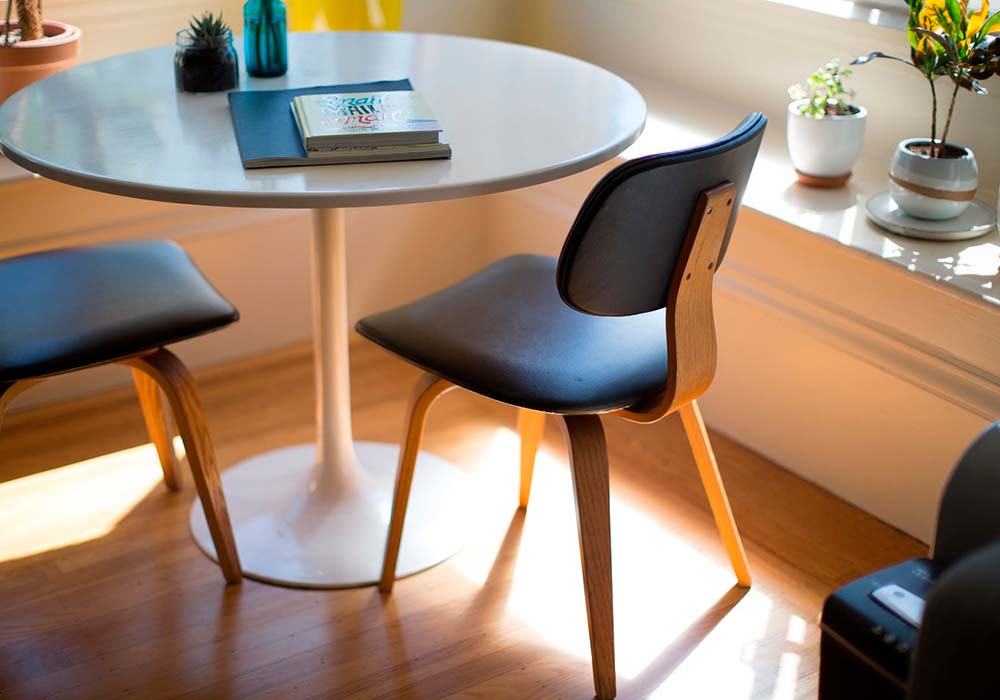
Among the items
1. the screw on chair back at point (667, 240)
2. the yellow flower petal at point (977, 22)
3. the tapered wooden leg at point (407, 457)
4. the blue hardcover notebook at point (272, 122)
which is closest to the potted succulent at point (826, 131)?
the yellow flower petal at point (977, 22)

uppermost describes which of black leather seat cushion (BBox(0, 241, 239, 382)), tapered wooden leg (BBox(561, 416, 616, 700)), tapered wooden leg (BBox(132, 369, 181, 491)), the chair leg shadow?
black leather seat cushion (BBox(0, 241, 239, 382))

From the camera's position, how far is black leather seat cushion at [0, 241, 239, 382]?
164cm

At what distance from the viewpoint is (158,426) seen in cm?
211

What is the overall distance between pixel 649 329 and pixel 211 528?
30.2 inches

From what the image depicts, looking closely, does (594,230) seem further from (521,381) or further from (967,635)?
(967,635)

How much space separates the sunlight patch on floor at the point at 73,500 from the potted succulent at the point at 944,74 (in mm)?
1463

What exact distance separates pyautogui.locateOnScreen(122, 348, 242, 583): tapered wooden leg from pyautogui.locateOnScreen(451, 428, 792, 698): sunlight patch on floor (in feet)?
1.27

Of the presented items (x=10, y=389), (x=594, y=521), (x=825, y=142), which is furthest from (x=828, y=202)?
(x=10, y=389)

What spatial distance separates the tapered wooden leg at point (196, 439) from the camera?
1783 mm

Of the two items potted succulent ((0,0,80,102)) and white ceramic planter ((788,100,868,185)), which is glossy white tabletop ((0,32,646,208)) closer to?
potted succulent ((0,0,80,102))

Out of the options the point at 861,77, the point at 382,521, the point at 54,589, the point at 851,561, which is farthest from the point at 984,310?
the point at 54,589

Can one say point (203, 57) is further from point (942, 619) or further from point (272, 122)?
point (942, 619)

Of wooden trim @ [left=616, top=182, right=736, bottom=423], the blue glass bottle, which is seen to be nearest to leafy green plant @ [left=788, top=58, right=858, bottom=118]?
wooden trim @ [left=616, top=182, right=736, bottom=423]

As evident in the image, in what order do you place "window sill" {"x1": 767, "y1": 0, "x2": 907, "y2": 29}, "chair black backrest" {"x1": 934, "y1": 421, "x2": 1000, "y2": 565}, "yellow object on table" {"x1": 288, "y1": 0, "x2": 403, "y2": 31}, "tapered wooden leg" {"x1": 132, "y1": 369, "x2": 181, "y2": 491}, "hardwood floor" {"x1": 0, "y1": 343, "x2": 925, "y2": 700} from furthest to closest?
"yellow object on table" {"x1": 288, "y1": 0, "x2": 403, "y2": 31} → "window sill" {"x1": 767, "y1": 0, "x2": 907, "y2": 29} → "tapered wooden leg" {"x1": 132, "y1": 369, "x2": 181, "y2": 491} → "hardwood floor" {"x1": 0, "y1": 343, "x2": 925, "y2": 700} → "chair black backrest" {"x1": 934, "y1": 421, "x2": 1000, "y2": 565}
